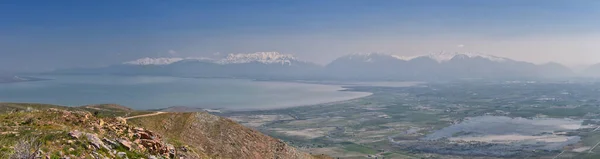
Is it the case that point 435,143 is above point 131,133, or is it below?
below

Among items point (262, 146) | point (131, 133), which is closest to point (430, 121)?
point (262, 146)

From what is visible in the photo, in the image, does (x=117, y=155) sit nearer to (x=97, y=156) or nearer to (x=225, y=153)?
(x=97, y=156)

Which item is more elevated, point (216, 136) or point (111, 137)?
point (111, 137)

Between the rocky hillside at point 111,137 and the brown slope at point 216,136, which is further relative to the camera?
the brown slope at point 216,136

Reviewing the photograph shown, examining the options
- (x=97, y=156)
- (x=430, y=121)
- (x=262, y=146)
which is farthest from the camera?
(x=430, y=121)

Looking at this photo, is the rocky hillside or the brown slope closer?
the rocky hillside

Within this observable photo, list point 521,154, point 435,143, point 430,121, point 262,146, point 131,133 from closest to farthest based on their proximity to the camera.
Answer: point 131,133 → point 262,146 → point 521,154 → point 435,143 → point 430,121
